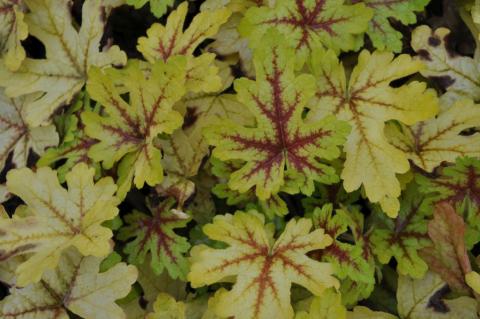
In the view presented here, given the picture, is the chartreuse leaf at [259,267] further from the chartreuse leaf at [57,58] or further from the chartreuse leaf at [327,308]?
the chartreuse leaf at [57,58]

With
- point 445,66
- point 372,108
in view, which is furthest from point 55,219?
point 445,66

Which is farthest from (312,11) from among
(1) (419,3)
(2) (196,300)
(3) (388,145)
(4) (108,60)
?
(2) (196,300)

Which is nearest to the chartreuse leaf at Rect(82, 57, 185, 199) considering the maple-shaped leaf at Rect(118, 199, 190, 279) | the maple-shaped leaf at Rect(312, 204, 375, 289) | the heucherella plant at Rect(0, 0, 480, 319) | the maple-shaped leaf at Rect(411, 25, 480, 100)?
the heucherella plant at Rect(0, 0, 480, 319)

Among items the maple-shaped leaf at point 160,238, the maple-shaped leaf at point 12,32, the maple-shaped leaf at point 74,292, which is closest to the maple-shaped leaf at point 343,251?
the maple-shaped leaf at point 160,238

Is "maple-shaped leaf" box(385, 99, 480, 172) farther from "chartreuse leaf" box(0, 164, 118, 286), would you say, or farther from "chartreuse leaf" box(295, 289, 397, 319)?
"chartreuse leaf" box(0, 164, 118, 286)

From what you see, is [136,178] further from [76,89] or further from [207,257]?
[76,89]

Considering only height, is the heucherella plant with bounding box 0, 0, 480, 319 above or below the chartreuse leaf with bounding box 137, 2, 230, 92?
below

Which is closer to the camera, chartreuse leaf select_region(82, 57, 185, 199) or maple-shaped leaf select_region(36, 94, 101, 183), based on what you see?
chartreuse leaf select_region(82, 57, 185, 199)
